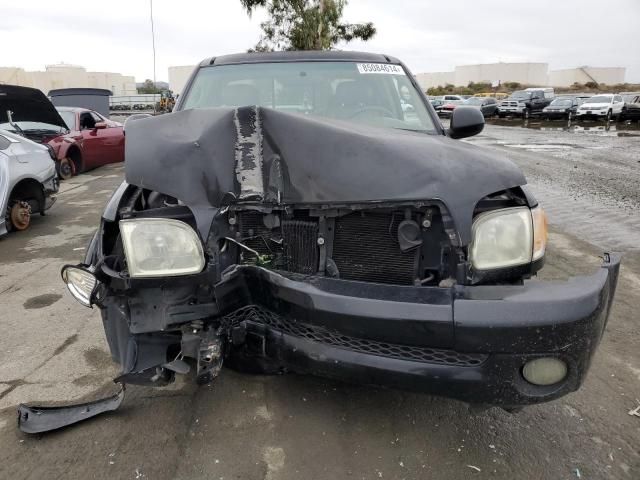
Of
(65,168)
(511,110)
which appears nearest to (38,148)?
(65,168)

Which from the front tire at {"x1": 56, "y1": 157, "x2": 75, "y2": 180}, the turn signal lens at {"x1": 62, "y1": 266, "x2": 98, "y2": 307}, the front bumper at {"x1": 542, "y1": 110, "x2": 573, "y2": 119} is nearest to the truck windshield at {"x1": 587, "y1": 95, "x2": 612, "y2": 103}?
the front bumper at {"x1": 542, "y1": 110, "x2": 573, "y2": 119}

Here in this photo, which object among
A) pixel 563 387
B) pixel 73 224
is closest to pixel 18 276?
pixel 73 224

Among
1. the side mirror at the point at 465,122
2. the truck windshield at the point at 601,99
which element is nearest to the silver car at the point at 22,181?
the side mirror at the point at 465,122

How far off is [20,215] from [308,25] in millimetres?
14823

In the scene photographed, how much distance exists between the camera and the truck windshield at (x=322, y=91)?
3457 mm

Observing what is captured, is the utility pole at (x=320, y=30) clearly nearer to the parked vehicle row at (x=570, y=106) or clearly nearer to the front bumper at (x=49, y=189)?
the parked vehicle row at (x=570, y=106)

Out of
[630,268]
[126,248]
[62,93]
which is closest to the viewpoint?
[126,248]

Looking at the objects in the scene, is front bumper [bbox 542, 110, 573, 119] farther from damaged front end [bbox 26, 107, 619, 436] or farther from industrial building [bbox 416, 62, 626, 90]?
industrial building [bbox 416, 62, 626, 90]

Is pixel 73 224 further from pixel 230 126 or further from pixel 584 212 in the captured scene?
pixel 584 212

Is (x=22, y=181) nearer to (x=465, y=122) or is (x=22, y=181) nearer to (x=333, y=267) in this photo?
(x=465, y=122)

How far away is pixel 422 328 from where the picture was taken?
177 centimetres

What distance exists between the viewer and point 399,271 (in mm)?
2137

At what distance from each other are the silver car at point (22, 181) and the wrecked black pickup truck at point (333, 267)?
179 inches

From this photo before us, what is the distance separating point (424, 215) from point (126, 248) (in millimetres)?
1220
